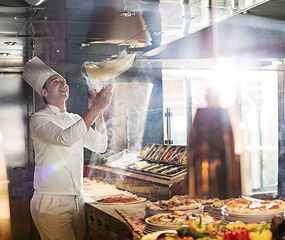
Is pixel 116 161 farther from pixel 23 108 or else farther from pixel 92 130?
pixel 23 108

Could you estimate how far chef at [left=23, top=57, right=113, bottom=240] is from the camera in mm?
3282

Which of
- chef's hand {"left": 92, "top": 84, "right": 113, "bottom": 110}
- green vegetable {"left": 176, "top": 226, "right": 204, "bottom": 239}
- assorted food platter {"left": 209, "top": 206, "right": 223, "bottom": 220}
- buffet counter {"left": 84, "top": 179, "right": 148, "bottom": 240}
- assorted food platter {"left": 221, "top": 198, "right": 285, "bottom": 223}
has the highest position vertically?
chef's hand {"left": 92, "top": 84, "right": 113, "bottom": 110}

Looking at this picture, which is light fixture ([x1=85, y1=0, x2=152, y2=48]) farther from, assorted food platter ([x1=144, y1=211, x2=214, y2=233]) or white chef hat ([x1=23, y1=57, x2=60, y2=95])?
assorted food platter ([x1=144, y1=211, x2=214, y2=233])

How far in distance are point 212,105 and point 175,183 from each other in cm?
246

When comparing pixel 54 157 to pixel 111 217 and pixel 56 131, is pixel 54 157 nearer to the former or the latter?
pixel 56 131

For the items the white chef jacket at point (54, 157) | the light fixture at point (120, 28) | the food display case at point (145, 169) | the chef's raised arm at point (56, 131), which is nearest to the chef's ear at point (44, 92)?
the white chef jacket at point (54, 157)

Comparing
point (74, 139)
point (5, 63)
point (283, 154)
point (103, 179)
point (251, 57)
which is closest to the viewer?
point (74, 139)

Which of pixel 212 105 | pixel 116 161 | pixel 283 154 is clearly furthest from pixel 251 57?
pixel 212 105

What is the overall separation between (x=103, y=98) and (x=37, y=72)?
0.64m

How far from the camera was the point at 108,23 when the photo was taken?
3875 mm

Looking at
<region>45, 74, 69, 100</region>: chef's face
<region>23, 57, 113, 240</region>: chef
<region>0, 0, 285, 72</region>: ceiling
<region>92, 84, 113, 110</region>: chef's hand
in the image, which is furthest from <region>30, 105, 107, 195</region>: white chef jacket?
<region>0, 0, 285, 72</region>: ceiling

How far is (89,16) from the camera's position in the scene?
375 centimetres

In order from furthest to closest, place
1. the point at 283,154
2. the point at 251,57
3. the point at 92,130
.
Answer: the point at 283,154 → the point at 251,57 → the point at 92,130

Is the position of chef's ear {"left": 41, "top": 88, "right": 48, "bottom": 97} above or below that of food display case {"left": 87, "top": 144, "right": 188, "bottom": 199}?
above
